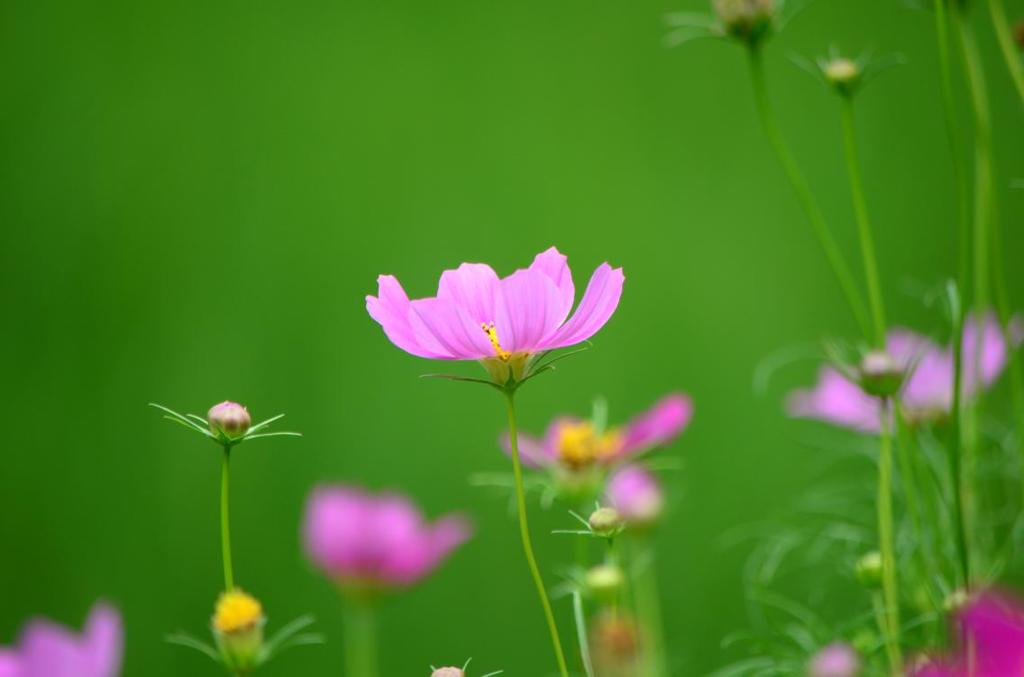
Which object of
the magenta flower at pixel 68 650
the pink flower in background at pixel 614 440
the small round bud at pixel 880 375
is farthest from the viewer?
the pink flower in background at pixel 614 440

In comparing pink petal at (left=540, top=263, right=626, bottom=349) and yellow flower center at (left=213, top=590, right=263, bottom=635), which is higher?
pink petal at (left=540, top=263, right=626, bottom=349)

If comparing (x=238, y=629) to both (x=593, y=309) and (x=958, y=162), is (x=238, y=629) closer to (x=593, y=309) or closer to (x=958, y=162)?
(x=593, y=309)

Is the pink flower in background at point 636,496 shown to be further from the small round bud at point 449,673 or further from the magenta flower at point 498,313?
the small round bud at point 449,673

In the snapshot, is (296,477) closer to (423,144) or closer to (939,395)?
(423,144)

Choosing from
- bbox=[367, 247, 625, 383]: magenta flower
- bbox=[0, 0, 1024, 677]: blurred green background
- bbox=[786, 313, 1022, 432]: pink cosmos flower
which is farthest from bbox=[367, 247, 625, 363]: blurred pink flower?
bbox=[0, 0, 1024, 677]: blurred green background

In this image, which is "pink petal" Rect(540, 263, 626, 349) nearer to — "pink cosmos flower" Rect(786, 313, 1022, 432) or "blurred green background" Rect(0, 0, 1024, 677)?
"pink cosmos flower" Rect(786, 313, 1022, 432)

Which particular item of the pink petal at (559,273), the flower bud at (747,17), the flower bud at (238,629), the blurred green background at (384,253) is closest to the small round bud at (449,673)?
the flower bud at (238,629)
